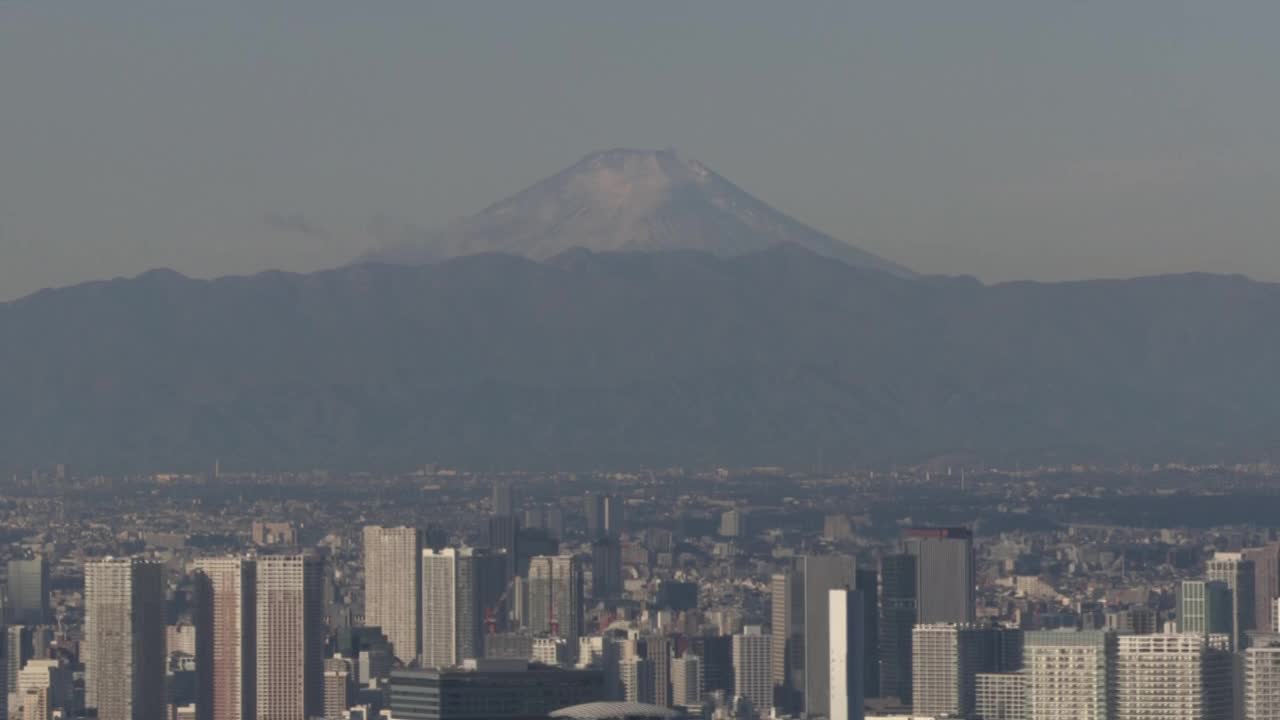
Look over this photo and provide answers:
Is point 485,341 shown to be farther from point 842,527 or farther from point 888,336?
point 842,527

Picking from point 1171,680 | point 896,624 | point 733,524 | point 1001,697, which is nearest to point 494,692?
point 1171,680

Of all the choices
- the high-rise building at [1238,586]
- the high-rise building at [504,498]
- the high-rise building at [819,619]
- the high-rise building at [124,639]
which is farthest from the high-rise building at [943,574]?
the high-rise building at [124,639]

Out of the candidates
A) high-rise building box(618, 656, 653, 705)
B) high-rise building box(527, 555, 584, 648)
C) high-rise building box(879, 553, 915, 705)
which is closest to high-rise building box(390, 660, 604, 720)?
high-rise building box(618, 656, 653, 705)

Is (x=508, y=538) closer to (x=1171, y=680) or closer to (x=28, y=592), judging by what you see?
(x=28, y=592)

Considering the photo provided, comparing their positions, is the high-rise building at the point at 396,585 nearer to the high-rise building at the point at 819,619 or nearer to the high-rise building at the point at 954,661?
the high-rise building at the point at 819,619

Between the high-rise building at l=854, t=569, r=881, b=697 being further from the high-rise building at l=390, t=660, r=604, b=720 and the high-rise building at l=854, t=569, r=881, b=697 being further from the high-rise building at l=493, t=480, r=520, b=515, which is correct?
the high-rise building at l=493, t=480, r=520, b=515

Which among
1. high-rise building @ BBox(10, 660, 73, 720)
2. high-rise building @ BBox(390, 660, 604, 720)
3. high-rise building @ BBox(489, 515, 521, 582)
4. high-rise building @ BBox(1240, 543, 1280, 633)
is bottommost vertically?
high-rise building @ BBox(10, 660, 73, 720)
